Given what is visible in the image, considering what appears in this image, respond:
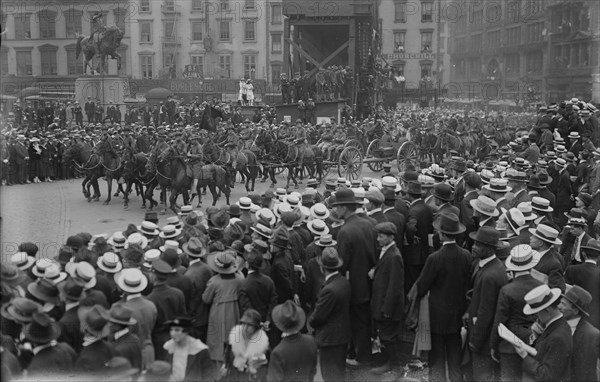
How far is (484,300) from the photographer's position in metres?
7.24

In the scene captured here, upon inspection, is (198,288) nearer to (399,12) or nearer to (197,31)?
(197,31)

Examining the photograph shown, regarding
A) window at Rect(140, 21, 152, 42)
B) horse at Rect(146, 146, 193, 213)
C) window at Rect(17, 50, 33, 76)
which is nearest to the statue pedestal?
horse at Rect(146, 146, 193, 213)

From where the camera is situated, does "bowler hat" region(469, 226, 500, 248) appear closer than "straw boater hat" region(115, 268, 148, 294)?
No

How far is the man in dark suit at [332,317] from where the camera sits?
7.38 m

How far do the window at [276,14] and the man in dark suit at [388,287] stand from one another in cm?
5660

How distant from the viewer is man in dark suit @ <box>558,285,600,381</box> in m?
6.13

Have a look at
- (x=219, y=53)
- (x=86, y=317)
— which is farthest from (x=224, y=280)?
(x=219, y=53)

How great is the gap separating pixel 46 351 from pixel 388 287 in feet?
12.2

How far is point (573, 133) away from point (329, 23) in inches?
824

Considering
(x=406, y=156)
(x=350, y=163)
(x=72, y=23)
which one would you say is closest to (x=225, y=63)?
(x=72, y=23)

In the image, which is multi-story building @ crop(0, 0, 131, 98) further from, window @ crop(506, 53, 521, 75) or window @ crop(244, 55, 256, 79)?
window @ crop(506, 53, 521, 75)

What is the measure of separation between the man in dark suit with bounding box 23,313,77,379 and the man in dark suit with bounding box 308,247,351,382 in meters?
2.55

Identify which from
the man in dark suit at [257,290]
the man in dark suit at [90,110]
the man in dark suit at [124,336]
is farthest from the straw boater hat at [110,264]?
the man in dark suit at [90,110]

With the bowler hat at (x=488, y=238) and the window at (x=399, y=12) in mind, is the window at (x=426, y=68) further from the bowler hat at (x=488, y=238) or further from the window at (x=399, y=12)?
the bowler hat at (x=488, y=238)
